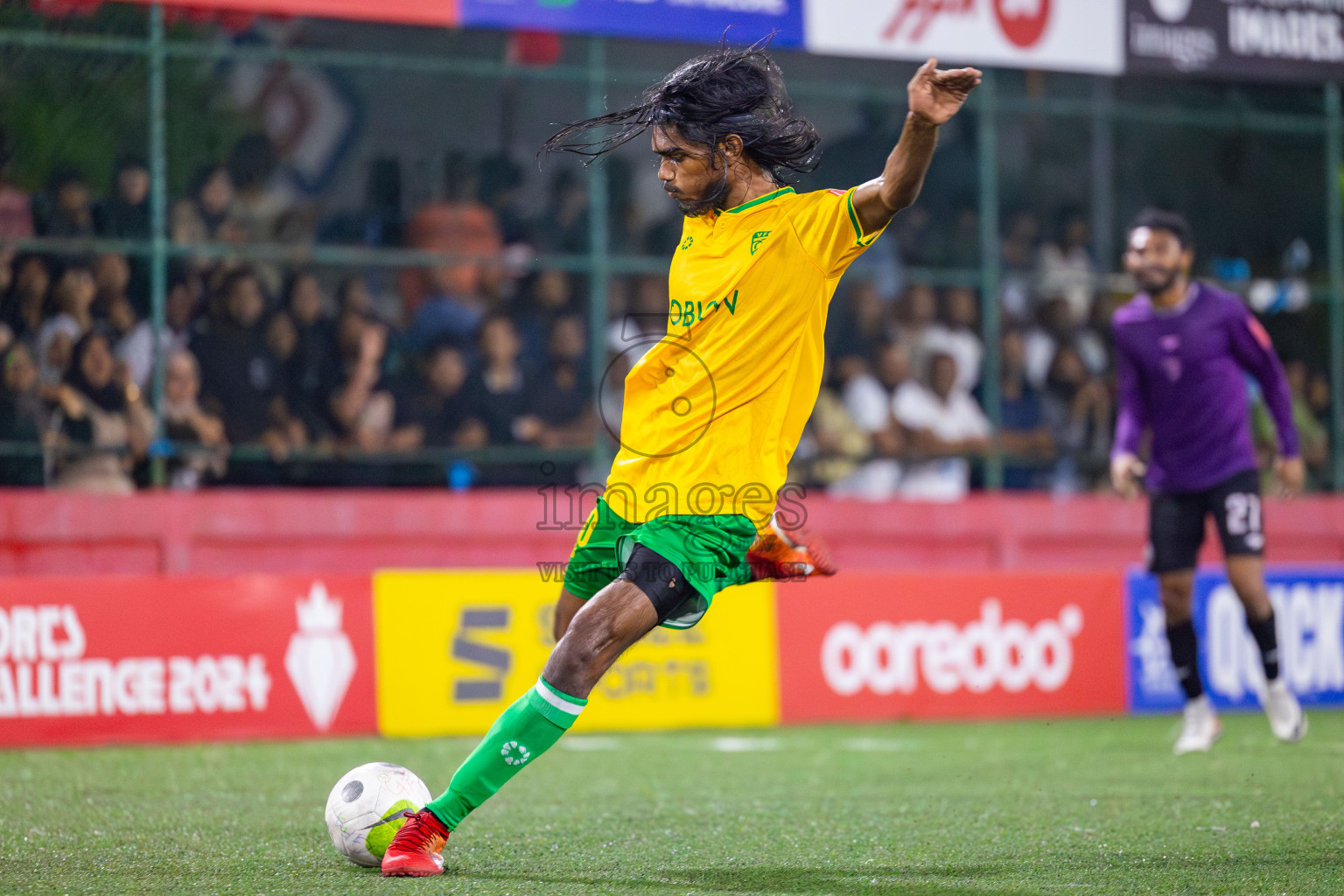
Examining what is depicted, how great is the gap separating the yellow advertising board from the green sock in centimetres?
425

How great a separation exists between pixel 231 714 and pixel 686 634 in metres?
2.44

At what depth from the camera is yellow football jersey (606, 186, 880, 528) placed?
4.34 m

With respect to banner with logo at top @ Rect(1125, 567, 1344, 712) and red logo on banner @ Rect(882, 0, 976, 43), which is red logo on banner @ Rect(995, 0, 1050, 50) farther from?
banner with logo at top @ Rect(1125, 567, 1344, 712)

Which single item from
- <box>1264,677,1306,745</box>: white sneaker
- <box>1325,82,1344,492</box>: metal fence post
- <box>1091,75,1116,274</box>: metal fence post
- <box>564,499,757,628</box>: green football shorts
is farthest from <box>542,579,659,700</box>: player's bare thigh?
<box>1091,75,1116,274</box>: metal fence post

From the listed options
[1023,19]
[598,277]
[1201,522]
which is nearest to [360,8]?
[598,277]

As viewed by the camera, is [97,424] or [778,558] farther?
[97,424]

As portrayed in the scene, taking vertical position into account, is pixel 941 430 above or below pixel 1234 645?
above

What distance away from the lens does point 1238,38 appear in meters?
11.4

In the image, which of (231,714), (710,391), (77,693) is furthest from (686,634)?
(710,391)

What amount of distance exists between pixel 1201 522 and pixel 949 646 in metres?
2.22

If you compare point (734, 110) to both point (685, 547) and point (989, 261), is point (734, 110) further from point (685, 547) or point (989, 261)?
point (989, 261)

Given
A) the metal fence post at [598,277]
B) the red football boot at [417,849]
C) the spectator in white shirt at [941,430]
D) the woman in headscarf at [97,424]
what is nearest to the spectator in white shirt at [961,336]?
the spectator in white shirt at [941,430]

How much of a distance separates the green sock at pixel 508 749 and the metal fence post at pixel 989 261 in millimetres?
7476

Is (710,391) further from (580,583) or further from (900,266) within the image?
(900,266)
